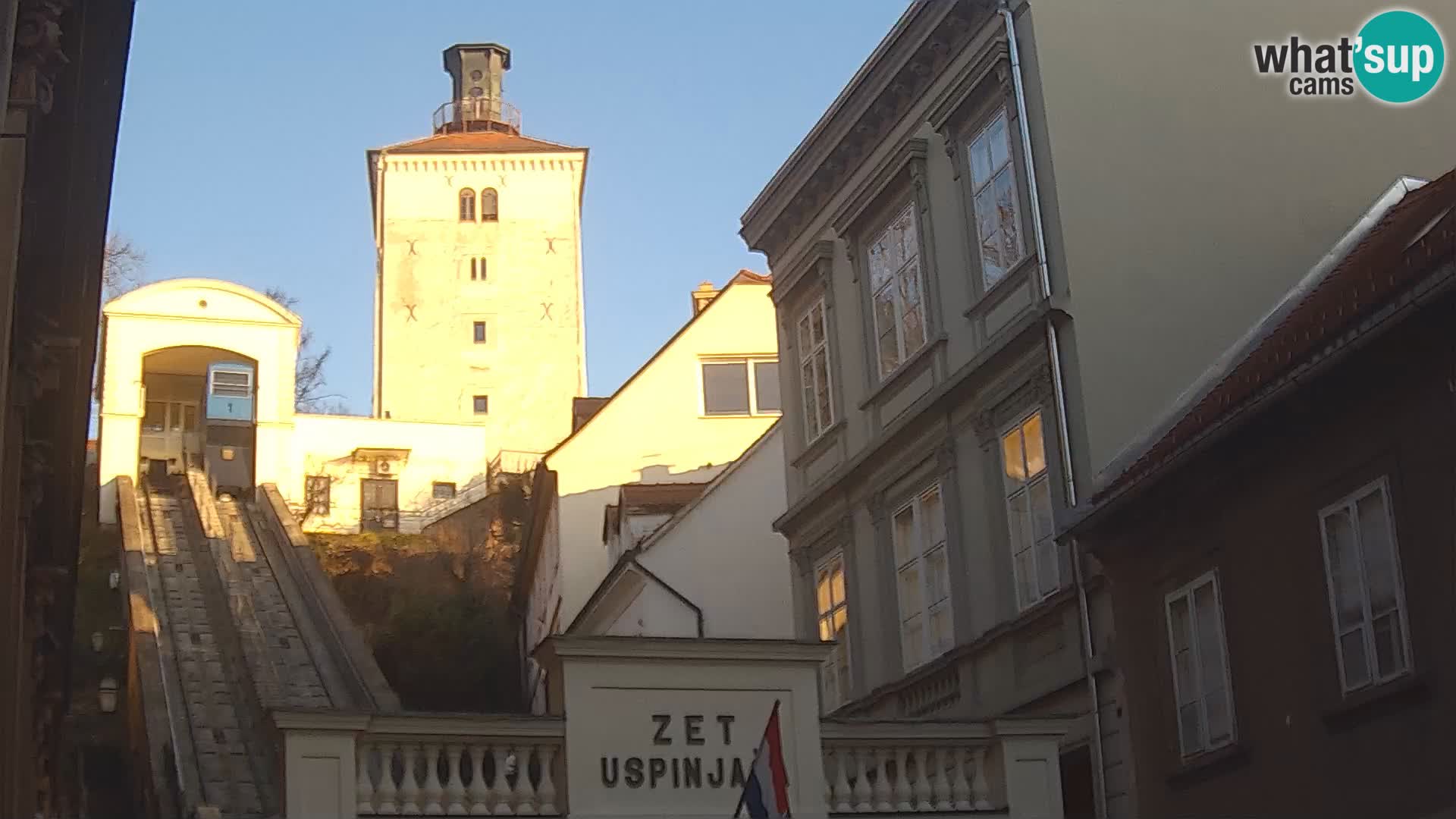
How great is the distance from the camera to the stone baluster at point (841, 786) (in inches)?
629

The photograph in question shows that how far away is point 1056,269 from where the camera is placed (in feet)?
63.7

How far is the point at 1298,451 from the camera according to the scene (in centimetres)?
1545

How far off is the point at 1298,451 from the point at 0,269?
943 centimetres

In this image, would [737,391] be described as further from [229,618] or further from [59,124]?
A: [59,124]

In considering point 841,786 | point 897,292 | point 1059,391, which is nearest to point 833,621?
point 897,292

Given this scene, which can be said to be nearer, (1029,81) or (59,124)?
(59,124)

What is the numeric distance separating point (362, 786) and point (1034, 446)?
8.03m

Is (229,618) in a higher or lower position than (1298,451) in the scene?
higher

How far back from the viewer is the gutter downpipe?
60.1 feet

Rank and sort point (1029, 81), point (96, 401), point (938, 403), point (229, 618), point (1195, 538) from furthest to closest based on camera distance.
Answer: point (96, 401), point (229, 618), point (938, 403), point (1029, 81), point (1195, 538)

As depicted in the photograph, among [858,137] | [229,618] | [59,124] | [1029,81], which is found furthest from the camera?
[229,618]

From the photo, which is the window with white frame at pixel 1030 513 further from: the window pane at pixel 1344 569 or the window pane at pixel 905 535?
the window pane at pixel 1344 569

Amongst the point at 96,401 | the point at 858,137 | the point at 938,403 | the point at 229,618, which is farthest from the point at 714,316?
the point at 96,401

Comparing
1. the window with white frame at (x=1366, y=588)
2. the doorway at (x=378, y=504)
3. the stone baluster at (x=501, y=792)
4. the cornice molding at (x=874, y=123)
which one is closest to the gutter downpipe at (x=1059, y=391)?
the cornice molding at (x=874, y=123)
